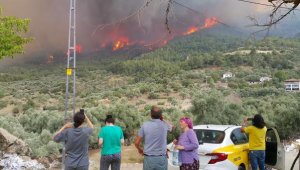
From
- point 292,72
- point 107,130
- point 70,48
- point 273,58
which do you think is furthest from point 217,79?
point 107,130

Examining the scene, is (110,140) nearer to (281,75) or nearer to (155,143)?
(155,143)

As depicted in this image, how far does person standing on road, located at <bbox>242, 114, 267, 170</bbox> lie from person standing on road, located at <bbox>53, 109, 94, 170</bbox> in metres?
3.99

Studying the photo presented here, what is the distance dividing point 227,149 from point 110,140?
2.58 m

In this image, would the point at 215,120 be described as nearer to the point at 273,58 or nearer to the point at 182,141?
the point at 182,141

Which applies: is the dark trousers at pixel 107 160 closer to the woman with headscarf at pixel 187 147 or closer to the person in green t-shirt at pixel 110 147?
the person in green t-shirt at pixel 110 147

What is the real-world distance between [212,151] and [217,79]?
2250 inches

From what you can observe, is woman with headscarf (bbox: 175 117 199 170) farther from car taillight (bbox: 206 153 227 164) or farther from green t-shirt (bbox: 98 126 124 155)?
car taillight (bbox: 206 153 227 164)

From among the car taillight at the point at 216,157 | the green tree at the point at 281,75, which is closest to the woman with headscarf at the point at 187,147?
the car taillight at the point at 216,157

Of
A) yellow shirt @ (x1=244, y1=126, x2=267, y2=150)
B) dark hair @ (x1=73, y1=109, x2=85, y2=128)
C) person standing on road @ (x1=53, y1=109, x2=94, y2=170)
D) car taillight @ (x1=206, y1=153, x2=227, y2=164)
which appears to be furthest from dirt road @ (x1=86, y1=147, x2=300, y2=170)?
dark hair @ (x1=73, y1=109, x2=85, y2=128)

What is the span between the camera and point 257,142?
8922 mm

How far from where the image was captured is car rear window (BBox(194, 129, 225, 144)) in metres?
9.11

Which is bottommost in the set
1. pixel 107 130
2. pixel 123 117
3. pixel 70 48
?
pixel 123 117

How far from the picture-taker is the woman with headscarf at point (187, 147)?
7.07 metres

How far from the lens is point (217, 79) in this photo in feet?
214
